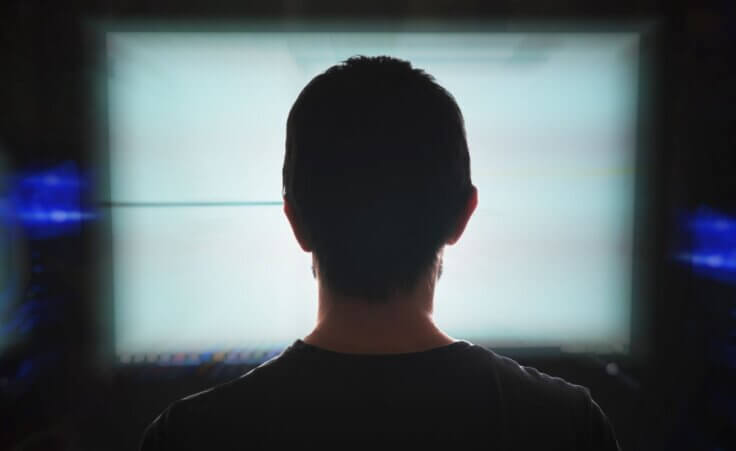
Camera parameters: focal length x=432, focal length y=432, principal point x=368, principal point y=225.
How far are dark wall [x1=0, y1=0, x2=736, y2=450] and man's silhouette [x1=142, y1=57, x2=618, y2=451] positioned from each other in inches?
21.7

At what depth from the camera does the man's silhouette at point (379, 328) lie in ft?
1.45

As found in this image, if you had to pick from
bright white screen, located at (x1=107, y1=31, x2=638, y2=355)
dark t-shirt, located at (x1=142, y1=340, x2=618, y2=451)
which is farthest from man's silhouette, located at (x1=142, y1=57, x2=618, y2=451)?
bright white screen, located at (x1=107, y1=31, x2=638, y2=355)

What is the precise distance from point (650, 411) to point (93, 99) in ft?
4.73

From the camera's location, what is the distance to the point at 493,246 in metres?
1.00

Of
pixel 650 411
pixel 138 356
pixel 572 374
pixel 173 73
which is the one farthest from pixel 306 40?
pixel 650 411

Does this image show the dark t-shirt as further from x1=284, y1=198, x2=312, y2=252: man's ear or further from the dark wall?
the dark wall

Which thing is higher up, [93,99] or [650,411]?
[93,99]

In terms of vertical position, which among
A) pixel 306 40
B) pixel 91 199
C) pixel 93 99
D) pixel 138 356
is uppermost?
pixel 306 40

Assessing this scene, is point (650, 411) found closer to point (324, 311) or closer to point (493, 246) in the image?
point (493, 246)

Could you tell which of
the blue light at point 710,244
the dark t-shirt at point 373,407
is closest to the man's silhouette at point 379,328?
the dark t-shirt at point 373,407

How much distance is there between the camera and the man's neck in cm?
47

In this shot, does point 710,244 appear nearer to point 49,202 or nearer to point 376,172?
point 376,172

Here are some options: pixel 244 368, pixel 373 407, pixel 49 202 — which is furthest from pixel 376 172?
pixel 49 202

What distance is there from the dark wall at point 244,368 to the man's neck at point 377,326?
1.93ft
